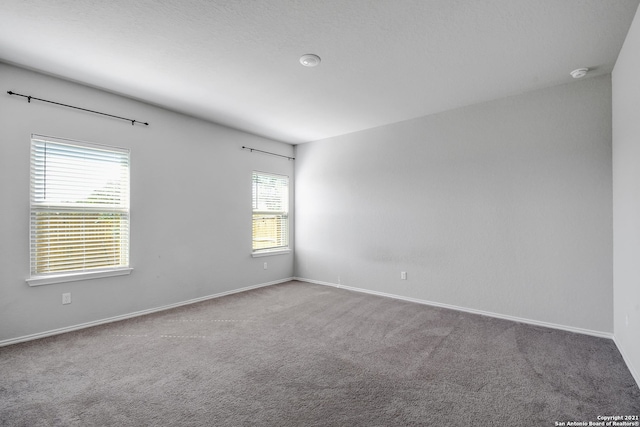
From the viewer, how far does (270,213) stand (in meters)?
5.53

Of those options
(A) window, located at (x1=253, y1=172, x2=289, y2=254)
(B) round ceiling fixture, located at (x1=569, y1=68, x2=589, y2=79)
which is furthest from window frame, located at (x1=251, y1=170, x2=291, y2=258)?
(B) round ceiling fixture, located at (x1=569, y1=68, x2=589, y2=79)

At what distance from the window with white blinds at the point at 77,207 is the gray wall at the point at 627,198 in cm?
491

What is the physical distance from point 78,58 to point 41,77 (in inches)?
26.5

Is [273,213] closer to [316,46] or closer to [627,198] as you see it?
[316,46]

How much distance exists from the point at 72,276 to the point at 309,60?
331 centimetres

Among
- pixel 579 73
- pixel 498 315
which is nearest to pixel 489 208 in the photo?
pixel 498 315

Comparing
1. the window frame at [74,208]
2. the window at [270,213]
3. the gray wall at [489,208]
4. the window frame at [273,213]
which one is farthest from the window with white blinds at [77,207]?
the gray wall at [489,208]

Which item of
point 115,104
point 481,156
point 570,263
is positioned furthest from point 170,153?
point 570,263

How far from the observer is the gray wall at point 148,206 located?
2895 millimetres

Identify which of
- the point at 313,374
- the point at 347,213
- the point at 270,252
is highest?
the point at 347,213

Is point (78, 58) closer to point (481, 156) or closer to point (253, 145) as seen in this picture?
point (253, 145)

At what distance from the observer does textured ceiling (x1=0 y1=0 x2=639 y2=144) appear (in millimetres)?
2115

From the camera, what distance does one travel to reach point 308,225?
5719 mm

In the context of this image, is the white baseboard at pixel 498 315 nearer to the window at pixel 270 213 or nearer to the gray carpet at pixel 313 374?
the gray carpet at pixel 313 374
